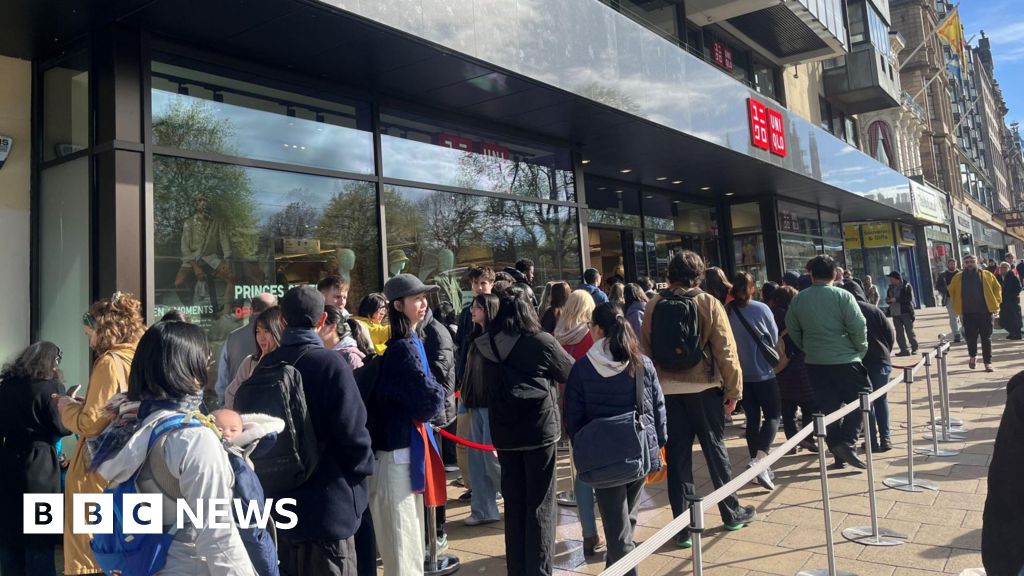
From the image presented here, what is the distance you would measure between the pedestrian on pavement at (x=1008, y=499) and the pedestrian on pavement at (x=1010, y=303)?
14.2 metres

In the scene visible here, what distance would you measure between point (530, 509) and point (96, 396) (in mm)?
2419

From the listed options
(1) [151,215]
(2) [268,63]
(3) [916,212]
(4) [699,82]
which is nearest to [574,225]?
(4) [699,82]

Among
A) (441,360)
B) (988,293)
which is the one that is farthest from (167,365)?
(988,293)

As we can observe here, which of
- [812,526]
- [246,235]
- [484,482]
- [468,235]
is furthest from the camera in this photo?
[468,235]

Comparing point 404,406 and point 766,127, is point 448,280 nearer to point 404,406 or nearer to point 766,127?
point 404,406

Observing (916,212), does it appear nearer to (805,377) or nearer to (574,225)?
(574,225)

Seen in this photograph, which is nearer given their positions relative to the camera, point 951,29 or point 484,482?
point 484,482

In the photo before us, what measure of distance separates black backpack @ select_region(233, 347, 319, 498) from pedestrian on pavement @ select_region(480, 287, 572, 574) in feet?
4.11

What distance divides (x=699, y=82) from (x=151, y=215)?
8.69m

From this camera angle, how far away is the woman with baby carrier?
1927mm

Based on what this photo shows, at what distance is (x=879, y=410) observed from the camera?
6.54 m

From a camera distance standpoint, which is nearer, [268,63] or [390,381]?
[390,381]

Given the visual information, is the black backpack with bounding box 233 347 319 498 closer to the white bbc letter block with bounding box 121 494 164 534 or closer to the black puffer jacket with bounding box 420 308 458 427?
the white bbc letter block with bounding box 121 494 164 534

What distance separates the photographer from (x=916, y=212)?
24.5 metres
